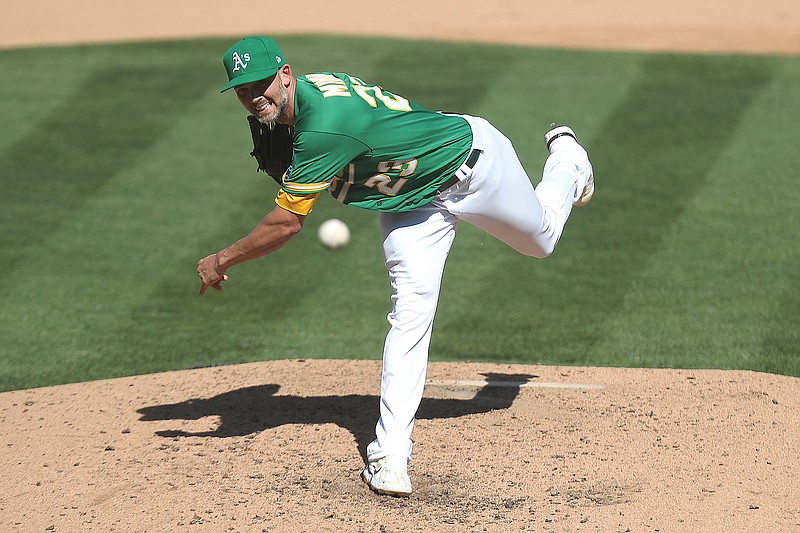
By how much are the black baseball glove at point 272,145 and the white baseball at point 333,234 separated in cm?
386

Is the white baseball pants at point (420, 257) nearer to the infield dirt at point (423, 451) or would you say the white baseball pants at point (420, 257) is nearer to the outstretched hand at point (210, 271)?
the infield dirt at point (423, 451)

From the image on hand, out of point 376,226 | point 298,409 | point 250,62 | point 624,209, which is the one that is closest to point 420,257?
point 250,62

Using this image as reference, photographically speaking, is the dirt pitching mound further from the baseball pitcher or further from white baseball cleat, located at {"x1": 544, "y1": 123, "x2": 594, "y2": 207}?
white baseball cleat, located at {"x1": 544, "y1": 123, "x2": 594, "y2": 207}

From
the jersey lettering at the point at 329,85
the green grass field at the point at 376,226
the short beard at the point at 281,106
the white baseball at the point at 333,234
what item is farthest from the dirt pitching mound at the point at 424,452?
the white baseball at the point at 333,234

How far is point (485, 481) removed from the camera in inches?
217

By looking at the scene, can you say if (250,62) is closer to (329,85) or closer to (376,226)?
(329,85)

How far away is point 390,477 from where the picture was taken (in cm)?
535

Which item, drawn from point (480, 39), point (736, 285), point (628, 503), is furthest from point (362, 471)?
point (480, 39)

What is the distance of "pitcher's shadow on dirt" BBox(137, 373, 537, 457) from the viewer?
20.6ft

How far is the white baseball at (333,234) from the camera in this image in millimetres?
9453

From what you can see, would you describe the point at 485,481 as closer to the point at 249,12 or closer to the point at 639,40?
the point at 639,40

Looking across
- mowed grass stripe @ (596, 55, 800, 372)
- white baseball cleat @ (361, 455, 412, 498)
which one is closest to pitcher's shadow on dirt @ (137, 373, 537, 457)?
white baseball cleat @ (361, 455, 412, 498)

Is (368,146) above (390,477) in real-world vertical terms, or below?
above

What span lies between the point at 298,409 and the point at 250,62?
230 cm
